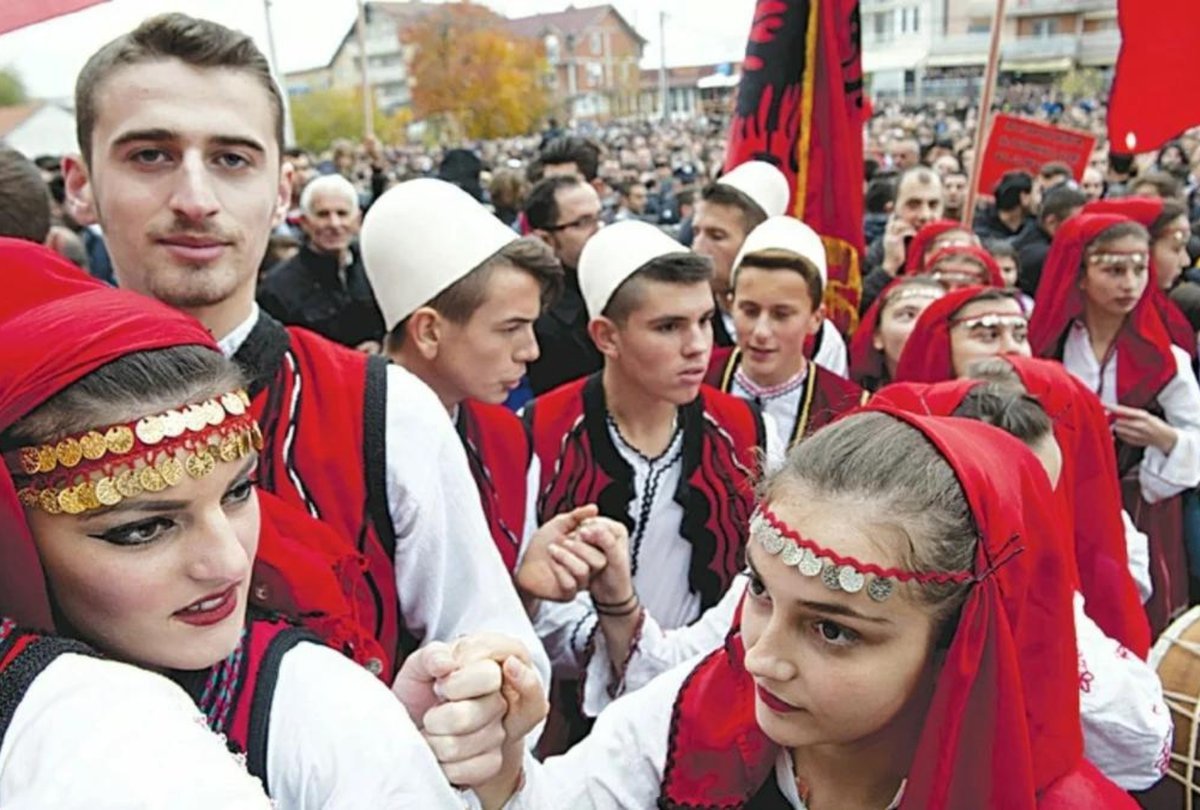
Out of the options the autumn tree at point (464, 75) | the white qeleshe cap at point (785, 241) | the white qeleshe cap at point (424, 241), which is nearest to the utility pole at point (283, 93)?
the white qeleshe cap at point (424, 241)

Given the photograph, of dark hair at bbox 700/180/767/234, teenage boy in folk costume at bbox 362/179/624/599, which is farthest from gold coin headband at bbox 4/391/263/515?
dark hair at bbox 700/180/767/234

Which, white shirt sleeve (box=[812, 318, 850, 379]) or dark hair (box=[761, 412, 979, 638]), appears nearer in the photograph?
dark hair (box=[761, 412, 979, 638])

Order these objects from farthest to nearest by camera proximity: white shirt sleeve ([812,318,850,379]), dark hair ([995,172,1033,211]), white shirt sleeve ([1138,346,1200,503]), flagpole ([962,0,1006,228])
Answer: dark hair ([995,172,1033,211]) < flagpole ([962,0,1006,228]) < white shirt sleeve ([812,318,850,379]) < white shirt sleeve ([1138,346,1200,503])

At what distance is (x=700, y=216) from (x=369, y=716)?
3.67 m

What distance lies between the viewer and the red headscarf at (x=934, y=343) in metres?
3.68

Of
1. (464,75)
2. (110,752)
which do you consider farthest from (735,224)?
(464,75)

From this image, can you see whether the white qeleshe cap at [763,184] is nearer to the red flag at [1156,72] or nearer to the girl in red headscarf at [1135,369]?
the girl in red headscarf at [1135,369]

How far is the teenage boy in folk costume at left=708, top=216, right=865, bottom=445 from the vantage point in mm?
3611

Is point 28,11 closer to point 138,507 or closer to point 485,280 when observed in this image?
point 138,507

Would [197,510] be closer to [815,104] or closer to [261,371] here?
[261,371]

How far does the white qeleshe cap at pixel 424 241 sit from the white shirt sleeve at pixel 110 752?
186cm

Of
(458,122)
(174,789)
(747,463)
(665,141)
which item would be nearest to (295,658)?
(174,789)

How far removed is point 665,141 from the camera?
33.9 meters

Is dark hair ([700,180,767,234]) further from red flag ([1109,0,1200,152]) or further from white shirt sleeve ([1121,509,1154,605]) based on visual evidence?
white shirt sleeve ([1121,509,1154,605])
